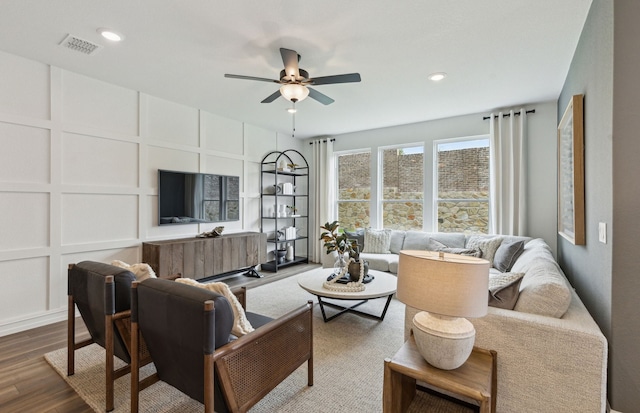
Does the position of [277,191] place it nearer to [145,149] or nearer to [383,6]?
[145,149]

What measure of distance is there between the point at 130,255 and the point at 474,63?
4.53 meters

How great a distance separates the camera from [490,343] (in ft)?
5.28

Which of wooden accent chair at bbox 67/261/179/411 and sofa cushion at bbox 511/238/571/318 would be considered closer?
sofa cushion at bbox 511/238/571/318

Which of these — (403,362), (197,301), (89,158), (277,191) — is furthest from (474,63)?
(89,158)

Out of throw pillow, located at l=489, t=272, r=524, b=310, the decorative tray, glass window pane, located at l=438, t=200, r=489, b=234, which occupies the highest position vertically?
glass window pane, located at l=438, t=200, r=489, b=234

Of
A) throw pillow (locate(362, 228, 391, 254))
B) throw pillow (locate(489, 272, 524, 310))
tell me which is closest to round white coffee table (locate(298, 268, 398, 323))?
throw pillow (locate(489, 272, 524, 310))

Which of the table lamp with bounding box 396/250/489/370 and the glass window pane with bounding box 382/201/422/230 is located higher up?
the glass window pane with bounding box 382/201/422/230

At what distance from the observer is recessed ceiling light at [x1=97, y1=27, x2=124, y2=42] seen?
7.78 feet

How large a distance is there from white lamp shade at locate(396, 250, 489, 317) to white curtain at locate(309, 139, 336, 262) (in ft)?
15.1

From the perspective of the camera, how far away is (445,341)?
138cm

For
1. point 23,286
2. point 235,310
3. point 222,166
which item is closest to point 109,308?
point 235,310

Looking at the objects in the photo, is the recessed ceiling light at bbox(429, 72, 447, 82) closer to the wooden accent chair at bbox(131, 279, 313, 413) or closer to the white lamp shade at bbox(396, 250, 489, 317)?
the white lamp shade at bbox(396, 250, 489, 317)

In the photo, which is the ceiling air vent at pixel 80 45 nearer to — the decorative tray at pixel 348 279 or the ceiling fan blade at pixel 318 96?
the ceiling fan blade at pixel 318 96

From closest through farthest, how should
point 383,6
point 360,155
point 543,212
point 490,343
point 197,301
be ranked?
point 197,301, point 490,343, point 383,6, point 543,212, point 360,155
